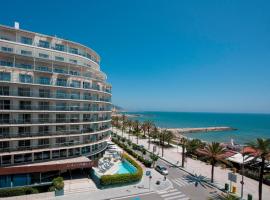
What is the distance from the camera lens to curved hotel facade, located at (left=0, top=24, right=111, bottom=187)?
34500mm

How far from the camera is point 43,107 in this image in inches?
1499

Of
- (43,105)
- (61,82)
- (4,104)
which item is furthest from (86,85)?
(4,104)

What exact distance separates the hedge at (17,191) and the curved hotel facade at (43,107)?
2597 mm

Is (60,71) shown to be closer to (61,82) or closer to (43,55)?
(61,82)

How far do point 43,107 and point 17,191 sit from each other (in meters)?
14.0

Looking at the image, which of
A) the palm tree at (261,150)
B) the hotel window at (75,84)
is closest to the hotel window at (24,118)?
the hotel window at (75,84)

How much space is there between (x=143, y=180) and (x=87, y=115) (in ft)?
57.4

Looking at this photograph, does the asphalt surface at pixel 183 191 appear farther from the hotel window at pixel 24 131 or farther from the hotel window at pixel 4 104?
the hotel window at pixel 4 104

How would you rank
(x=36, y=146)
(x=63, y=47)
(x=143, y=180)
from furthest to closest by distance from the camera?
(x=63, y=47), (x=143, y=180), (x=36, y=146)

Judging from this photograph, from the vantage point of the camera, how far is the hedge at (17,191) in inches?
1217

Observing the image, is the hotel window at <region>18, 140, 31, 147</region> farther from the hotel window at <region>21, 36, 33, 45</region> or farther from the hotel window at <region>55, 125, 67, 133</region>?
the hotel window at <region>21, 36, 33, 45</region>

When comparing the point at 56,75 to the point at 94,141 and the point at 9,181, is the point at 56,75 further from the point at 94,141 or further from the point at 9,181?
the point at 9,181

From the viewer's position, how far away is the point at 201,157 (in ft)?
192

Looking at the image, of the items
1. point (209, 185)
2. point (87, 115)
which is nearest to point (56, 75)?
point (87, 115)
